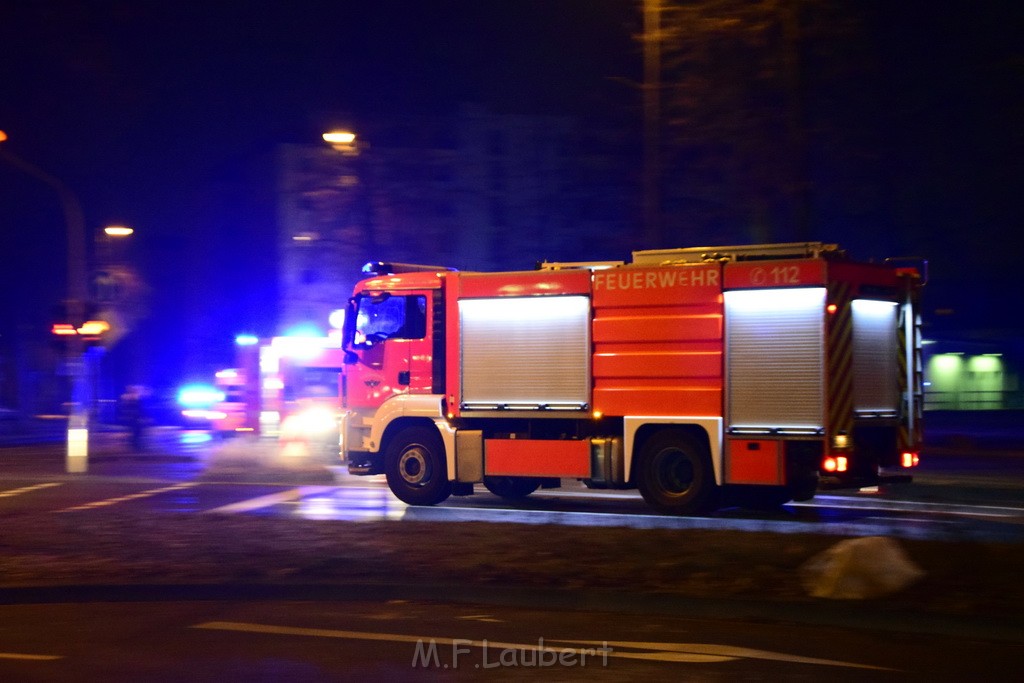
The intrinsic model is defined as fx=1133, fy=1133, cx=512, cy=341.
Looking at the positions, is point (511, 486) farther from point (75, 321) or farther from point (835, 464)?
point (75, 321)

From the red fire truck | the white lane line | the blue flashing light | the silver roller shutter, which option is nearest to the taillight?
the red fire truck

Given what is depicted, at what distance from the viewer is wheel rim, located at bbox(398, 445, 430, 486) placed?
16.2 metres

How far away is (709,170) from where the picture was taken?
60.3ft

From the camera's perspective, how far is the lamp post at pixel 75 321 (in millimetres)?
23172

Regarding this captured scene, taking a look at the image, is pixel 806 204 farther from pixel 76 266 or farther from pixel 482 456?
pixel 76 266

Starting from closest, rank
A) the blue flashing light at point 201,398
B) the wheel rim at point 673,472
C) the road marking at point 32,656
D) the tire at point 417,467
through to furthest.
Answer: the road marking at point 32,656, the wheel rim at point 673,472, the tire at point 417,467, the blue flashing light at point 201,398

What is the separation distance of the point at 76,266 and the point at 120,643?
20882 mm

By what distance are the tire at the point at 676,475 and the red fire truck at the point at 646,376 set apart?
0.7 inches

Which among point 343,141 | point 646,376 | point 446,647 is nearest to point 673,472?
point 646,376

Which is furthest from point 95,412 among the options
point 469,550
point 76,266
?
point 469,550

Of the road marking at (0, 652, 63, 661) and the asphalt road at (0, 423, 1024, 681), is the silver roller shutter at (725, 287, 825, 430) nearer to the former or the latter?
the asphalt road at (0, 423, 1024, 681)

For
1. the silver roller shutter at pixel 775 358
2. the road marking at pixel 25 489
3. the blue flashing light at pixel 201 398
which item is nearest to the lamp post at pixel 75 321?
the road marking at pixel 25 489

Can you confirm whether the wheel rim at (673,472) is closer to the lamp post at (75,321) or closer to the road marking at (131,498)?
the road marking at (131,498)

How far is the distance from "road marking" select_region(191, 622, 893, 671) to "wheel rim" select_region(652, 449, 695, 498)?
22.4ft
